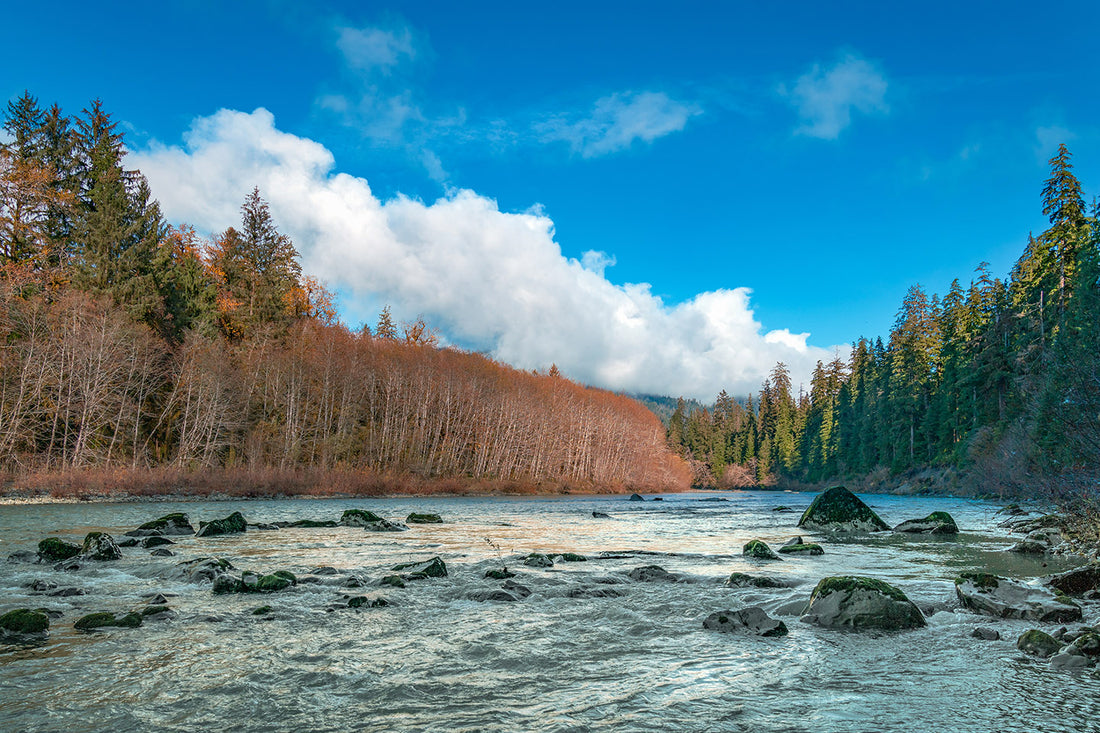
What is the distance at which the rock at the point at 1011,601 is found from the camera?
743 cm

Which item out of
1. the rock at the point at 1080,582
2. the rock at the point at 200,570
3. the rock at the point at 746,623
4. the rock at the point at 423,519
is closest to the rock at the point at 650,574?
the rock at the point at 746,623

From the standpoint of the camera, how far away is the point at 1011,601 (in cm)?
803

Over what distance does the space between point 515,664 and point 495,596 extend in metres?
3.32

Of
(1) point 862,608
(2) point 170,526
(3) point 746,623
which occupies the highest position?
(1) point 862,608

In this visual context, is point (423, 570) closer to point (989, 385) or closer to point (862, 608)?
point (862, 608)

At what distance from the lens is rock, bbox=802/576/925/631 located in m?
7.44

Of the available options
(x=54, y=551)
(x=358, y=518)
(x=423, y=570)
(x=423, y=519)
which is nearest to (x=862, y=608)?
(x=423, y=570)

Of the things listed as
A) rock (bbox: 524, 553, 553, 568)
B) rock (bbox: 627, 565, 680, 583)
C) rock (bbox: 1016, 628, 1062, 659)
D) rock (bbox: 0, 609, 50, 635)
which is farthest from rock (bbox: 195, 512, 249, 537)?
rock (bbox: 1016, 628, 1062, 659)

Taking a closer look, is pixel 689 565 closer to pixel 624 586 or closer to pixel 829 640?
pixel 624 586

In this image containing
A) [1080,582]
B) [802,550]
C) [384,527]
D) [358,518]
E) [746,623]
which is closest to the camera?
[746,623]

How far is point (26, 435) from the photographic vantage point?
32.8m

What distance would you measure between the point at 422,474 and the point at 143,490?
22070 mm

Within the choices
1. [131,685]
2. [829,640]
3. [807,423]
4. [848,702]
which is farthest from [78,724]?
[807,423]

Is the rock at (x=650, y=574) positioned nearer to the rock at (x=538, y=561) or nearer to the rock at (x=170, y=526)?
the rock at (x=538, y=561)
